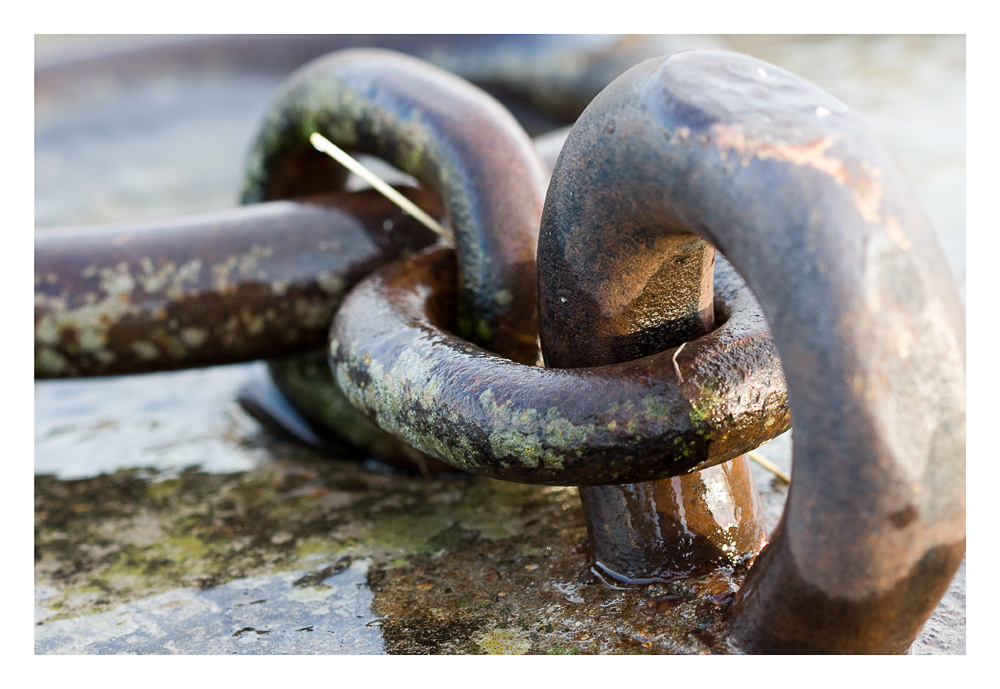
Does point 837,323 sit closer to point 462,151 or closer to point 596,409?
point 596,409

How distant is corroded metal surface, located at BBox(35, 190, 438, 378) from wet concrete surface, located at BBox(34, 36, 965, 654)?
23 centimetres

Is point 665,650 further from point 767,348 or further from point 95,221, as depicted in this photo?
point 95,221

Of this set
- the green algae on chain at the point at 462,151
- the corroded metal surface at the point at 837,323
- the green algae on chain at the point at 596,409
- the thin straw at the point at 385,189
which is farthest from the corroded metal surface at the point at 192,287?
the corroded metal surface at the point at 837,323

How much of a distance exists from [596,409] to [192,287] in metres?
0.97

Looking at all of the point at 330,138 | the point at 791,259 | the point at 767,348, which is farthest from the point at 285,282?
the point at 791,259

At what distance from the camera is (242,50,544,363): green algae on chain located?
5.11ft

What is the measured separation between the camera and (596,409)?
1.10 m

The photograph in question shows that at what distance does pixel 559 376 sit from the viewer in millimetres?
1146

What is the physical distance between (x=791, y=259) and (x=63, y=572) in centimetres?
124

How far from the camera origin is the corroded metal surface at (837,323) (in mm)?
884

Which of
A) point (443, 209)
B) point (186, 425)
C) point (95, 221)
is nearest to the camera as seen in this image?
point (443, 209)

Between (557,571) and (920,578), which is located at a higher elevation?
(920,578)

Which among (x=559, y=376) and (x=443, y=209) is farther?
(x=443, y=209)

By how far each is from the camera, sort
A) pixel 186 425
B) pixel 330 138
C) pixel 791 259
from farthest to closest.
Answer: pixel 186 425 < pixel 330 138 < pixel 791 259
